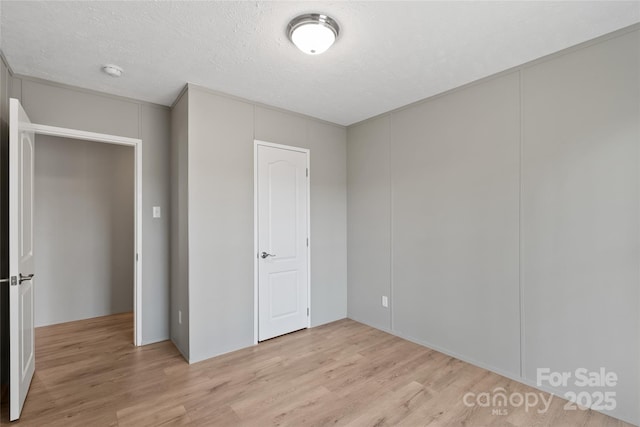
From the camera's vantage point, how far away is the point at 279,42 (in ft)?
7.11

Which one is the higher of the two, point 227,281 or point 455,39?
point 455,39

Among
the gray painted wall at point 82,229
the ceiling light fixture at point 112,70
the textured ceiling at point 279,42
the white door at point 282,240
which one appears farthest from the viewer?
the gray painted wall at point 82,229

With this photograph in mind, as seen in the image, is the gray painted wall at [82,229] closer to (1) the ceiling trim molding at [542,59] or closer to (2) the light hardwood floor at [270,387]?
(2) the light hardwood floor at [270,387]

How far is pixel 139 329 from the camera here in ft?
10.5

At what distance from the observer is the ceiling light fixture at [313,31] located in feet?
6.18

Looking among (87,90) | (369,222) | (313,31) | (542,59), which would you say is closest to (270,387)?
(369,222)

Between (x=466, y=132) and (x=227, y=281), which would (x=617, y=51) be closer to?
(x=466, y=132)

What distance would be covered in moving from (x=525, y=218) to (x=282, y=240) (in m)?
2.39

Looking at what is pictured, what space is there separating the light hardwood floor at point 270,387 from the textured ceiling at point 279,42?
260 centimetres

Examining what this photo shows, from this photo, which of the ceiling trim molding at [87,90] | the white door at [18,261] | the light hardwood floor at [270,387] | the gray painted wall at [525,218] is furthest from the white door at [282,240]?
the white door at [18,261]

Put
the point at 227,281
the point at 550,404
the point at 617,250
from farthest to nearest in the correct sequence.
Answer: the point at 227,281
the point at 550,404
the point at 617,250

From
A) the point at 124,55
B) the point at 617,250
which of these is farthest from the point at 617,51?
the point at 124,55

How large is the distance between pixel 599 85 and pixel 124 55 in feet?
11.5

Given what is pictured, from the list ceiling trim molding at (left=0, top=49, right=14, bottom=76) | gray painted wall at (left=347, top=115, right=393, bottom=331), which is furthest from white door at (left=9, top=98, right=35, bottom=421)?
gray painted wall at (left=347, top=115, right=393, bottom=331)
